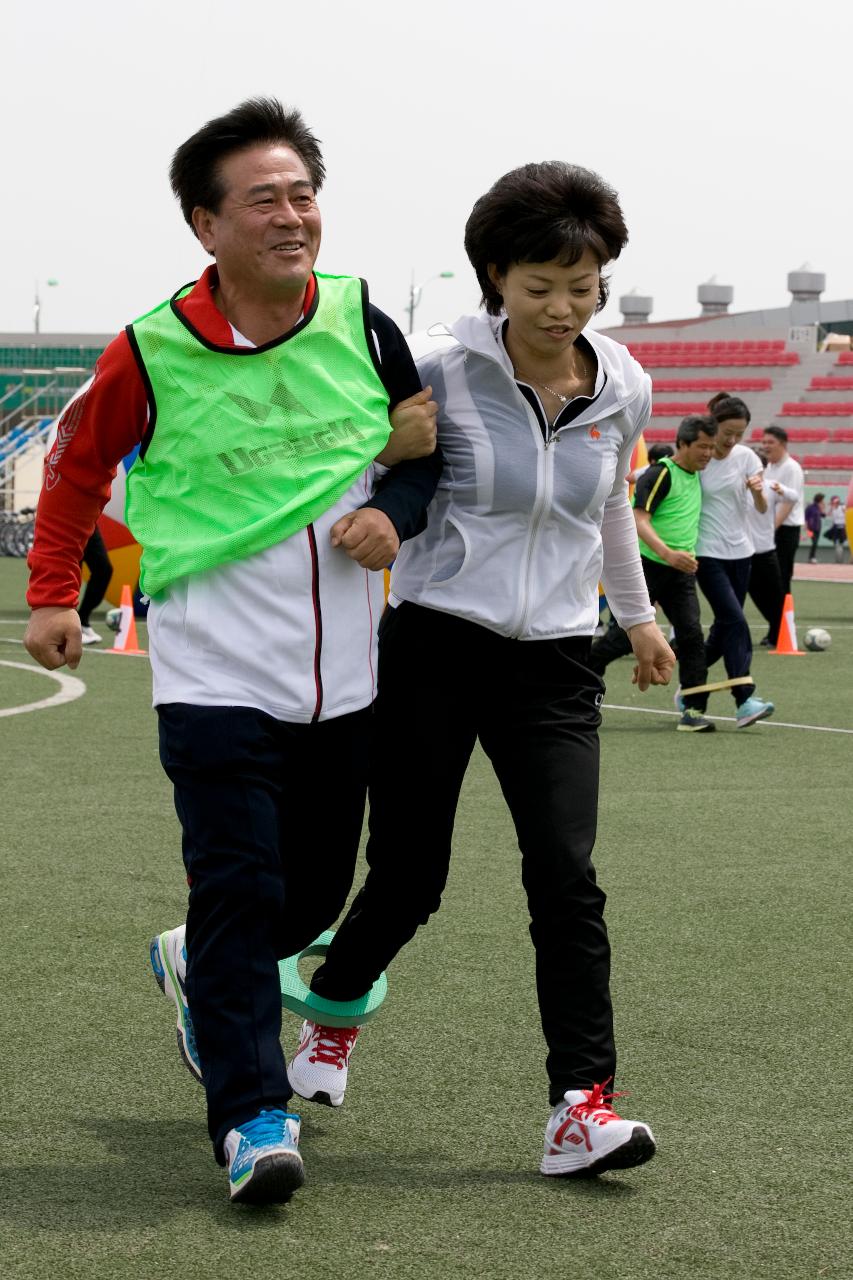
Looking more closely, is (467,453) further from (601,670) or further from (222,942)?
(601,670)

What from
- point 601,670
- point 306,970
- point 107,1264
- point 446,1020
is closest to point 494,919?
point 306,970

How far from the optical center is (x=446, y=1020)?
459cm

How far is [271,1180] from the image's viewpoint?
10.6 ft

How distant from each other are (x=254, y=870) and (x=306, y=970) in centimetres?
181

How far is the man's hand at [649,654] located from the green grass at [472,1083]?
2.88 feet

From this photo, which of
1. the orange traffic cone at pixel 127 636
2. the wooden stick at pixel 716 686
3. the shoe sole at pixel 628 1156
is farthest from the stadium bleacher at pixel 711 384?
the shoe sole at pixel 628 1156

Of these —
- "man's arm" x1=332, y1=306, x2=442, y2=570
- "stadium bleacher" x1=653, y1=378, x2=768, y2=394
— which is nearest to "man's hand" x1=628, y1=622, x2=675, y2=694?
"man's arm" x1=332, y1=306, x2=442, y2=570

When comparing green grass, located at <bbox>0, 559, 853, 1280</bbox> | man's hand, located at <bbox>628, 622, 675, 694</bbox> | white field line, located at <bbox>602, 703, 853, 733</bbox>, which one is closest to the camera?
green grass, located at <bbox>0, 559, 853, 1280</bbox>

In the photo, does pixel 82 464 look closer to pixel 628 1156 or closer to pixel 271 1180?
pixel 271 1180

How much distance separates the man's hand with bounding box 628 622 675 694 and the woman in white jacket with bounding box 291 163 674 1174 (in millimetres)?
302

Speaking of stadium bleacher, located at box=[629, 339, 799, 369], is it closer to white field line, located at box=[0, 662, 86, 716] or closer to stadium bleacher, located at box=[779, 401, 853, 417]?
stadium bleacher, located at box=[779, 401, 853, 417]

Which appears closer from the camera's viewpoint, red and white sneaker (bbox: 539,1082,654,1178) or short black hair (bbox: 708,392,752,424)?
red and white sneaker (bbox: 539,1082,654,1178)

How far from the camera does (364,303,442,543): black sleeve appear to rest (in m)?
3.64

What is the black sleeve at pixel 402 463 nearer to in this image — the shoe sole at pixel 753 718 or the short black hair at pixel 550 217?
the short black hair at pixel 550 217
